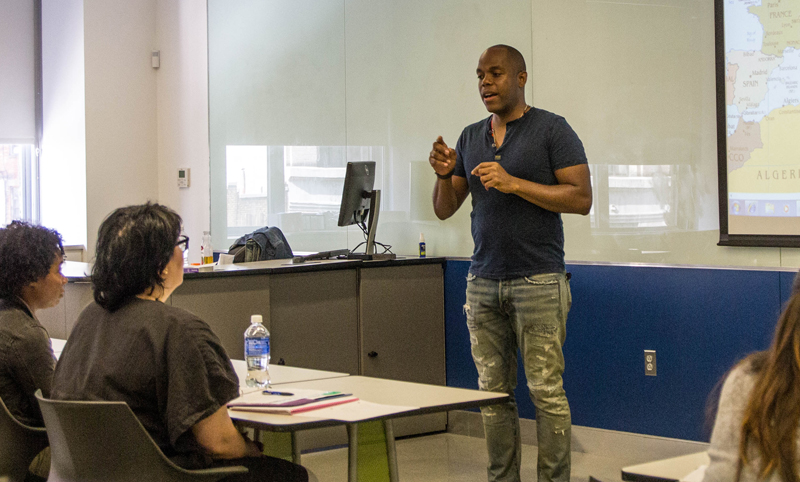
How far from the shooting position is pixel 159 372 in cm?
167

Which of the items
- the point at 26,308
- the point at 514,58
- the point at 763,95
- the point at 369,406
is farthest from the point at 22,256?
the point at 763,95

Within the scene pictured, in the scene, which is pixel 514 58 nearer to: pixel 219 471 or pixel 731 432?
pixel 219 471

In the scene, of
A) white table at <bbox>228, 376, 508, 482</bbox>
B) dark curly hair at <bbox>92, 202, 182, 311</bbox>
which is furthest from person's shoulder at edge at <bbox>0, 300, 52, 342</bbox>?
white table at <bbox>228, 376, 508, 482</bbox>

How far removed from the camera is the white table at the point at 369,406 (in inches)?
69.0

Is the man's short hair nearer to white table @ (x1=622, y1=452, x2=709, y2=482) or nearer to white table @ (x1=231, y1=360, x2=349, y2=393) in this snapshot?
white table @ (x1=231, y1=360, x2=349, y2=393)

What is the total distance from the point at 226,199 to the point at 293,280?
2.35m

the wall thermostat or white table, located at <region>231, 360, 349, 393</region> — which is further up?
the wall thermostat

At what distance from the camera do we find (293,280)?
3.91 meters

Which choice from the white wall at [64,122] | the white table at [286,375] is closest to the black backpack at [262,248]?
the white table at [286,375]

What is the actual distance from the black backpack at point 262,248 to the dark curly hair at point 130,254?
2.67 m

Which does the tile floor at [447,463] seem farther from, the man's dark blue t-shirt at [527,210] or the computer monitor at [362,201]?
the man's dark blue t-shirt at [527,210]

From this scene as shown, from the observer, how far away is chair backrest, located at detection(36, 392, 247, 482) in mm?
1610

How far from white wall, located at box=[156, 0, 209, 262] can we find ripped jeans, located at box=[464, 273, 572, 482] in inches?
140

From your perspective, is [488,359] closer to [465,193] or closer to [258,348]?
[465,193]
